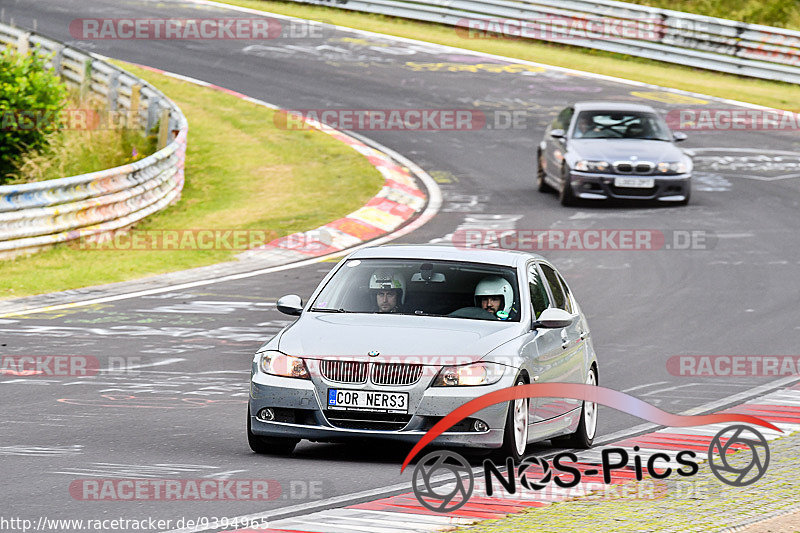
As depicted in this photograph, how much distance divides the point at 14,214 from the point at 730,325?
9.40 m

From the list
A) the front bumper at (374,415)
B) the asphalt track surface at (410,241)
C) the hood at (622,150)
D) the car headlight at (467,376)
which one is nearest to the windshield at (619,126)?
the hood at (622,150)

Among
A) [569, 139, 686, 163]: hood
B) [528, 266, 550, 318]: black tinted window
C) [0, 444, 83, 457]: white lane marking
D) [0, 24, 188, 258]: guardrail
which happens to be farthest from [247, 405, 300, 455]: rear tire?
[569, 139, 686, 163]: hood

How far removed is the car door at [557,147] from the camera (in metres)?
23.8

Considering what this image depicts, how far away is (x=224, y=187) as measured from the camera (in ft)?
82.1

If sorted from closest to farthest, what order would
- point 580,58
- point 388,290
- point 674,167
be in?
1. point 388,290
2. point 674,167
3. point 580,58

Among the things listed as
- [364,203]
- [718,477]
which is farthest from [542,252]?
[718,477]

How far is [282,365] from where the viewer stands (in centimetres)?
895

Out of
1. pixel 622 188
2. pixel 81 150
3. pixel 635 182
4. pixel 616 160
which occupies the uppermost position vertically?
pixel 616 160

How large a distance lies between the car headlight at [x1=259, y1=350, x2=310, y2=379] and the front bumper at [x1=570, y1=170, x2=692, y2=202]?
579 inches

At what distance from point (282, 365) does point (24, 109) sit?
1673 centimetres

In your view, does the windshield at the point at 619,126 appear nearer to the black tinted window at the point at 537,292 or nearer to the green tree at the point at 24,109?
the green tree at the point at 24,109

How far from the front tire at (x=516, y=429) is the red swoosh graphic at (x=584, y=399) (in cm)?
5

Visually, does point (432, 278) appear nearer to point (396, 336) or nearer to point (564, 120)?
point (396, 336)

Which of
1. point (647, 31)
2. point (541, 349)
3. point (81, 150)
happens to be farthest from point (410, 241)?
point (647, 31)
